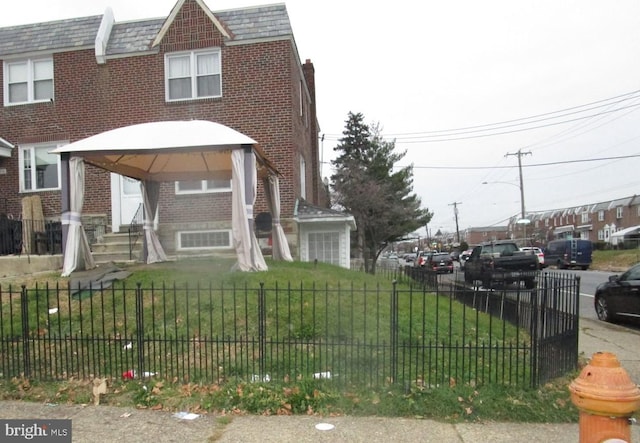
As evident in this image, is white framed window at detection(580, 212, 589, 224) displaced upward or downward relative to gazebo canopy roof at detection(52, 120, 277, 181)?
downward

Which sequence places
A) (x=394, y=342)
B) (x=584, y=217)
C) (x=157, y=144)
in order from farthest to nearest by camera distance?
(x=584, y=217) < (x=157, y=144) < (x=394, y=342)

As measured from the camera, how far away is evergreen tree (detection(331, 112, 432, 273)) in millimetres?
25391

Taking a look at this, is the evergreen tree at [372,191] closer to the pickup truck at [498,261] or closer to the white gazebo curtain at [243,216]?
the pickup truck at [498,261]

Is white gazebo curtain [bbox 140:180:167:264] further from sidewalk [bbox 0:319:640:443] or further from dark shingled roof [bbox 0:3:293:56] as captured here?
sidewalk [bbox 0:319:640:443]

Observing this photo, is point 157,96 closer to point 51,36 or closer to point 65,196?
point 51,36

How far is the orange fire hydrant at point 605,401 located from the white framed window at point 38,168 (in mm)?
16067

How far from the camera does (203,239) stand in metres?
14.4

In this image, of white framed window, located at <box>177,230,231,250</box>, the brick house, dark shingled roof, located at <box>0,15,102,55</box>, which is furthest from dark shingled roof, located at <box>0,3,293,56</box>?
the brick house

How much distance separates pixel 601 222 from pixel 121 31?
260 feet

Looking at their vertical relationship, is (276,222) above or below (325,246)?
above

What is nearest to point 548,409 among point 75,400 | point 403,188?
point 75,400

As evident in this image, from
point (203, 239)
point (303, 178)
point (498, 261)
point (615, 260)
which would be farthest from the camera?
point (615, 260)

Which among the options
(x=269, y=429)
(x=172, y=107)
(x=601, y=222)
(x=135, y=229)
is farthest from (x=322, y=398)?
(x=601, y=222)

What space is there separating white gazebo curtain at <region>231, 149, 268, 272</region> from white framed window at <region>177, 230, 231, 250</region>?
5222 millimetres
